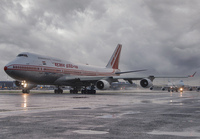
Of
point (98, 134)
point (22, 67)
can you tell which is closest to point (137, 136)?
point (98, 134)

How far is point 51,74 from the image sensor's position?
3494cm

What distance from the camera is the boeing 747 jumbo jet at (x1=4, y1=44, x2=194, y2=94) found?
3134 cm

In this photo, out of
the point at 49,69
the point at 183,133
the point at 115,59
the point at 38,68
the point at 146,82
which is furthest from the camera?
the point at 115,59

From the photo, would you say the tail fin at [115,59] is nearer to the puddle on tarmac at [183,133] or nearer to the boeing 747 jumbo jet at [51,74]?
the boeing 747 jumbo jet at [51,74]

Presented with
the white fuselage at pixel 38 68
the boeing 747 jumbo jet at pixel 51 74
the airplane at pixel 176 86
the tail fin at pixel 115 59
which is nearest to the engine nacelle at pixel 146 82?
the boeing 747 jumbo jet at pixel 51 74

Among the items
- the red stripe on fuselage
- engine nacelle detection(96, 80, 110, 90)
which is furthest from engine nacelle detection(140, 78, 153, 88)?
the red stripe on fuselage

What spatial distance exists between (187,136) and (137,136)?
1.05 metres

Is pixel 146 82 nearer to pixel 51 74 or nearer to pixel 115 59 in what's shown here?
pixel 51 74

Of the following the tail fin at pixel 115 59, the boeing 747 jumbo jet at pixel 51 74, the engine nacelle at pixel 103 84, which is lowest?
the engine nacelle at pixel 103 84

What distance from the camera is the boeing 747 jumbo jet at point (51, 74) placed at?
31.3 m

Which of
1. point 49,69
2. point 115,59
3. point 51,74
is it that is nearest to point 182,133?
point 49,69

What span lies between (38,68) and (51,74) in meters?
2.53

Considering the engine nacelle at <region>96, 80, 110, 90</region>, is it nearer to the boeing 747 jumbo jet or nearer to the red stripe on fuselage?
the boeing 747 jumbo jet

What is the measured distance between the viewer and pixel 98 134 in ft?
17.0
